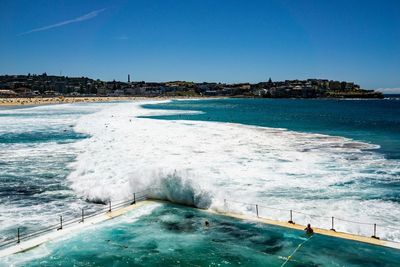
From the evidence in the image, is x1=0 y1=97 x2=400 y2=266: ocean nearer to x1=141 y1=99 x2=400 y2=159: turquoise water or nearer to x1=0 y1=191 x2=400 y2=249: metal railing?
x1=0 y1=191 x2=400 y2=249: metal railing

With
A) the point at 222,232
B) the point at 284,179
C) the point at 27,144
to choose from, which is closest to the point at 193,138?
the point at 27,144

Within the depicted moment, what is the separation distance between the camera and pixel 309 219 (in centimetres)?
1564

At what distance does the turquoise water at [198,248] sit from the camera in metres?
11.4

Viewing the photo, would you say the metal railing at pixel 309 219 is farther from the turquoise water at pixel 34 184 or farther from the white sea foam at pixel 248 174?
the turquoise water at pixel 34 184

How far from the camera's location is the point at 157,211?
16219mm

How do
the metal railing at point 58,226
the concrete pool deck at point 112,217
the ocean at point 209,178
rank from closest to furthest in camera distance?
the concrete pool deck at point 112,217 < the metal railing at point 58,226 < the ocean at point 209,178

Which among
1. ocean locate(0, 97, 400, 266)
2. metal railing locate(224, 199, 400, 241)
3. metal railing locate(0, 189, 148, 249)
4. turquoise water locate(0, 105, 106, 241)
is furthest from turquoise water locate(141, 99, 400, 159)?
turquoise water locate(0, 105, 106, 241)

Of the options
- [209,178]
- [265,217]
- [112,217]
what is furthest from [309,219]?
[209,178]

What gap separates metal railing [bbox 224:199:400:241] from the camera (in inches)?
570

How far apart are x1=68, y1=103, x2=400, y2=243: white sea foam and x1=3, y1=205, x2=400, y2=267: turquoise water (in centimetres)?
249

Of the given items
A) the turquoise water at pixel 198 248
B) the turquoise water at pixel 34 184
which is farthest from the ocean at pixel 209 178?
the turquoise water at pixel 198 248

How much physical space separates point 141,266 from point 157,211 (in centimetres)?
511

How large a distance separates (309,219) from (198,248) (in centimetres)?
552

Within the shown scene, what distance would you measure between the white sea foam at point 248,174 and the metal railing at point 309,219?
0.16 feet
